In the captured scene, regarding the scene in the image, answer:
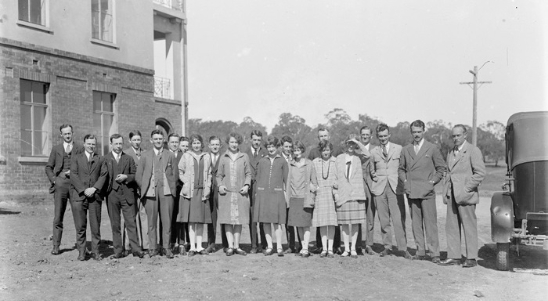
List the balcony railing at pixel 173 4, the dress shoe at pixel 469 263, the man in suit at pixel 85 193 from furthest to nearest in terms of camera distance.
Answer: the balcony railing at pixel 173 4, the man in suit at pixel 85 193, the dress shoe at pixel 469 263

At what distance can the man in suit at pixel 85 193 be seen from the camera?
7.98 m

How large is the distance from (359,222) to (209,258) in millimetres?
2372

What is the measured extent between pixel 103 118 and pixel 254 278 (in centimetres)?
1191

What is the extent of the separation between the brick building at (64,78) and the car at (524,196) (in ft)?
38.8

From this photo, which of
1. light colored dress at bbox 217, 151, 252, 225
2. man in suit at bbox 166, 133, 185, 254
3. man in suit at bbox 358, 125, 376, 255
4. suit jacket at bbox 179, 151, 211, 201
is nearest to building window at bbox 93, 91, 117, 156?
man in suit at bbox 166, 133, 185, 254

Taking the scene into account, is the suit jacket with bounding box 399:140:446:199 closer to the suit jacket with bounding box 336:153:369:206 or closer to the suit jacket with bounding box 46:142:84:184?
the suit jacket with bounding box 336:153:369:206

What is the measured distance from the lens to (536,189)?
779 cm

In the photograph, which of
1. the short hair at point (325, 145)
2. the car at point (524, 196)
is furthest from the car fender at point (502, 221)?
the short hair at point (325, 145)

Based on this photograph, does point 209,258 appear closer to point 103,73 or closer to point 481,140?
point 103,73

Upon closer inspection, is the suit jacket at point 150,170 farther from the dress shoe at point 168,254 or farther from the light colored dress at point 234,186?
the dress shoe at point 168,254

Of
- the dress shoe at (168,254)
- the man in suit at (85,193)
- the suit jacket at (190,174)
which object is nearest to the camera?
the man in suit at (85,193)

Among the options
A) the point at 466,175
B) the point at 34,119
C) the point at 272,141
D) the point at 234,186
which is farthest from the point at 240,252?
the point at 34,119

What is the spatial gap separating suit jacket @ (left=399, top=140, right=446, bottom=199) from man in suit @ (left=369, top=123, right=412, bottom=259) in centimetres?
23

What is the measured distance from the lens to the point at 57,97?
50.4 feet
